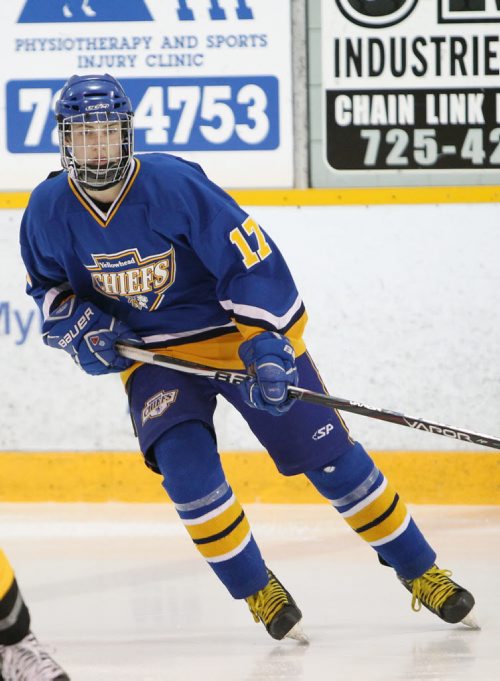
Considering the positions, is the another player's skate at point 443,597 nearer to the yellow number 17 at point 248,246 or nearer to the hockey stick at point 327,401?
the hockey stick at point 327,401

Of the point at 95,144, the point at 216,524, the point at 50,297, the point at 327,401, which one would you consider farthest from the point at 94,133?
the point at 216,524

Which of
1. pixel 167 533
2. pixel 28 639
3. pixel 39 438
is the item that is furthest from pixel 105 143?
pixel 39 438

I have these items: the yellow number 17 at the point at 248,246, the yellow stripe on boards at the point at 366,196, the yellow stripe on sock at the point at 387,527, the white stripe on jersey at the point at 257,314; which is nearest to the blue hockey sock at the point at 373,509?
the yellow stripe on sock at the point at 387,527

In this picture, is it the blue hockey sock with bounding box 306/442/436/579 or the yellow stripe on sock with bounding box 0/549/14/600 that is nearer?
the yellow stripe on sock with bounding box 0/549/14/600

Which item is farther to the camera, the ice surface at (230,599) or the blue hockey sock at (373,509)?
the blue hockey sock at (373,509)

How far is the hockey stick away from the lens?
8.52 feet

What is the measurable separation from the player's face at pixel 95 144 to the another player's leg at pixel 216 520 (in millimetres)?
566

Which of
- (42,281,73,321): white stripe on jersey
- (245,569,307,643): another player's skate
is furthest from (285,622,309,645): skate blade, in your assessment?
(42,281,73,321): white stripe on jersey

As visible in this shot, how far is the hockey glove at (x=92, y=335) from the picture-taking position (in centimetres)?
270

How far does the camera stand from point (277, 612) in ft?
8.46

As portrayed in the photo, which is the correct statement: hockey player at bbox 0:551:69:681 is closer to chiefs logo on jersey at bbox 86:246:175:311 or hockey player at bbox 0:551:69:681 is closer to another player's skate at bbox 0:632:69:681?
another player's skate at bbox 0:632:69:681

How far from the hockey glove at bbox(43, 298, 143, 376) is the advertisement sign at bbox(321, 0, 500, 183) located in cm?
176

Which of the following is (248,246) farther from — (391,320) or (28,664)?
(391,320)

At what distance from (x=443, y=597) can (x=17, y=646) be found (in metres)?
0.99
